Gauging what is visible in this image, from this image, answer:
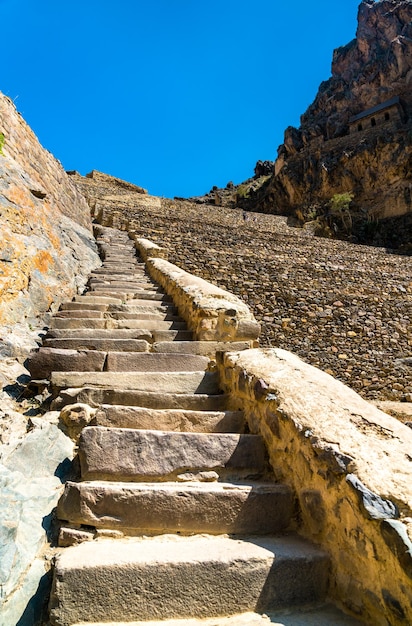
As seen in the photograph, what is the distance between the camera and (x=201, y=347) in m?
3.59

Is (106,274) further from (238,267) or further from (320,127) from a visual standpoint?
(320,127)

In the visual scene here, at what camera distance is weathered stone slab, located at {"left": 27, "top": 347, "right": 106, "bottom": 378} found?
3094 millimetres

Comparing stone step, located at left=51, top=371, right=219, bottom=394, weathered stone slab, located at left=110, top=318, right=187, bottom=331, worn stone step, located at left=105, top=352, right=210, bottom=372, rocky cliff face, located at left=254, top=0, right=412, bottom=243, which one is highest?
rocky cliff face, located at left=254, top=0, right=412, bottom=243

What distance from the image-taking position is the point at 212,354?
354 centimetres

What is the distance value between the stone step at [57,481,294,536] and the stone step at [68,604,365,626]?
1.20ft

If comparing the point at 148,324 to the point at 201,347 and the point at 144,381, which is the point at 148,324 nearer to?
the point at 201,347

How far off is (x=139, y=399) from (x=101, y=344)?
1125 mm

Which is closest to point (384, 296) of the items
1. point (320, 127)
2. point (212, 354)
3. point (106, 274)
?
point (106, 274)

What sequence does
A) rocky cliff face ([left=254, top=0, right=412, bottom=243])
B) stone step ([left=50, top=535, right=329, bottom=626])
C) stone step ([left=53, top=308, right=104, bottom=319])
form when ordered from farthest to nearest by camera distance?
rocky cliff face ([left=254, top=0, right=412, bottom=243]) < stone step ([left=53, top=308, right=104, bottom=319]) < stone step ([left=50, top=535, right=329, bottom=626])

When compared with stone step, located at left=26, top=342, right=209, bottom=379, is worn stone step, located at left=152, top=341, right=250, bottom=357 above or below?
above

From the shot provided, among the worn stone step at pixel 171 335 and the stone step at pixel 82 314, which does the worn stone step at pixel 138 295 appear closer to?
the stone step at pixel 82 314

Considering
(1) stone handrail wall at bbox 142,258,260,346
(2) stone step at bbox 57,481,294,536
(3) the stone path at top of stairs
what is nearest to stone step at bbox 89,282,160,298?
(1) stone handrail wall at bbox 142,258,260,346

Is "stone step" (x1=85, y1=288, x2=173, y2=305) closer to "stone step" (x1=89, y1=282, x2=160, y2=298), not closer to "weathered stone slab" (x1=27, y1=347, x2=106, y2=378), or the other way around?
"stone step" (x1=89, y1=282, x2=160, y2=298)

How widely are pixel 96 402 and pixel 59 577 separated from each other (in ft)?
4.01
